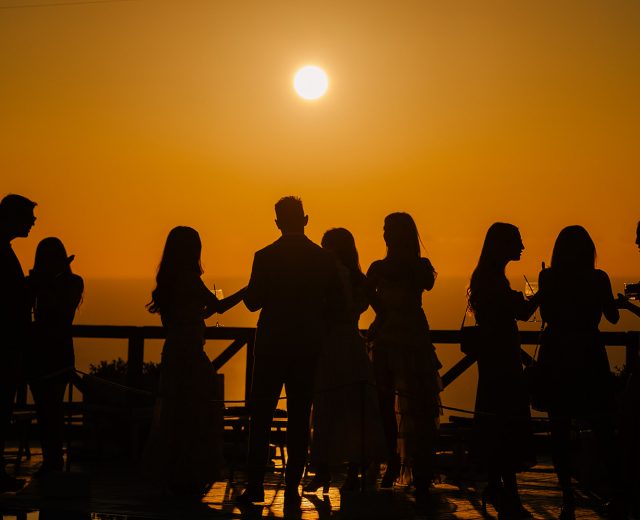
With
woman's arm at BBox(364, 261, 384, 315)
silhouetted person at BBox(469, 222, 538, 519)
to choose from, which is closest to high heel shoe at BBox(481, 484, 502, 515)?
silhouetted person at BBox(469, 222, 538, 519)

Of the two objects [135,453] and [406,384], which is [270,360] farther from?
[135,453]

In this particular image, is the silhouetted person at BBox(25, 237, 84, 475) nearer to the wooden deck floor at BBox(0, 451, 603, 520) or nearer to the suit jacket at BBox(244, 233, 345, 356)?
the wooden deck floor at BBox(0, 451, 603, 520)

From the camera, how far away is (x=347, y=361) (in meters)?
9.12

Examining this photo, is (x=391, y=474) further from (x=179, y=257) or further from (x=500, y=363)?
(x=179, y=257)

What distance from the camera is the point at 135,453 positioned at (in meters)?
11.1

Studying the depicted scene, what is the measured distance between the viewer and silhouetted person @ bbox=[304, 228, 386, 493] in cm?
895

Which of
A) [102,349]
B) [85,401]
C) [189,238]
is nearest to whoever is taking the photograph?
[189,238]

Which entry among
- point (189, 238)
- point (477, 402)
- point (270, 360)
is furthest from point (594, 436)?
point (189, 238)

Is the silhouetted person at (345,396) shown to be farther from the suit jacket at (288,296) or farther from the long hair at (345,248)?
the suit jacket at (288,296)

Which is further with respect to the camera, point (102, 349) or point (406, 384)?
point (102, 349)

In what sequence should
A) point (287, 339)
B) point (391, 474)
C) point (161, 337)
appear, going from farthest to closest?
1. point (161, 337)
2. point (391, 474)
3. point (287, 339)

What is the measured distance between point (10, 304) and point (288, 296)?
1.94 meters

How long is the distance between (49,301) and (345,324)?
7.42 ft

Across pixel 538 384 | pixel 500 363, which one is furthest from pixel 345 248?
pixel 538 384
